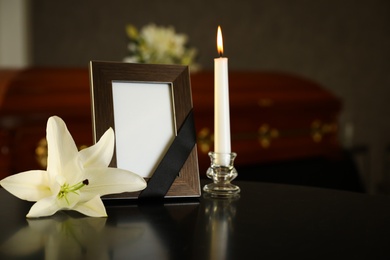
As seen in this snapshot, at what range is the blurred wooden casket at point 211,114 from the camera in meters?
1.67

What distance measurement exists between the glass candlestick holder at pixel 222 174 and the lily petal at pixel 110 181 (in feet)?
0.44

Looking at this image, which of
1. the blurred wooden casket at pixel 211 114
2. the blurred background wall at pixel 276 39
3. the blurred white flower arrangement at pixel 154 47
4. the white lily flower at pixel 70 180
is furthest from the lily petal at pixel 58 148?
the blurred background wall at pixel 276 39

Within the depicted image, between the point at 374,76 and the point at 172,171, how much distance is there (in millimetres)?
2948

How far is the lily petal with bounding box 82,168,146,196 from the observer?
Result: 0.73 meters

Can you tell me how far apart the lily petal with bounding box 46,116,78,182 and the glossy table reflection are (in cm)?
6

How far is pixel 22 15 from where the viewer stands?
7.56ft

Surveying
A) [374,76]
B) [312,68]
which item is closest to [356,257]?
[312,68]

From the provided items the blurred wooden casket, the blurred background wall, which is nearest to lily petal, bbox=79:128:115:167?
the blurred wooden casket

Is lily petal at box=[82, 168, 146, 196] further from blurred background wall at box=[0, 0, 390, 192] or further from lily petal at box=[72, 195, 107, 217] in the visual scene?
blurred background wall at box=[0, 0, 390, 192]

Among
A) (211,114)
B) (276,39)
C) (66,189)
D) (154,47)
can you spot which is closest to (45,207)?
(66,189)

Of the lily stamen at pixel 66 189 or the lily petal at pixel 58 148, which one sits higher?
the lily petal at pixel 58 148

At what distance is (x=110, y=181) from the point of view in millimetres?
741

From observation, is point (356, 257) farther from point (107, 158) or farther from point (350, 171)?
point (350, 171)

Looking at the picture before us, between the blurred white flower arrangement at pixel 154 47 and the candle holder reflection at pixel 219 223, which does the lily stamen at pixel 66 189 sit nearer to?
the candle holder reflection at pixel 219 223
